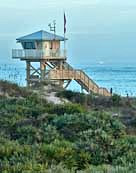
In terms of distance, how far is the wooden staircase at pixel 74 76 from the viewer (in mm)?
47094

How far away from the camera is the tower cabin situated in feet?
156

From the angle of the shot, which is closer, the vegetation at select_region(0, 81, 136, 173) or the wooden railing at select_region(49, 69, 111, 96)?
the vegetation at select_region(0, 81, 136, 173)

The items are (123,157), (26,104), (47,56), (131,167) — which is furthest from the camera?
(47,56)

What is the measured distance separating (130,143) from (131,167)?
3.59 metres

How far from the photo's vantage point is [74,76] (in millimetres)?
47594

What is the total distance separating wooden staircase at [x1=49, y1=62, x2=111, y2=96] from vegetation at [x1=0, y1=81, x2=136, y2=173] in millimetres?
26489

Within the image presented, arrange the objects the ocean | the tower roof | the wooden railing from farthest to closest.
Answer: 1. the tower roof
2. the wooden railing
3. the ocean

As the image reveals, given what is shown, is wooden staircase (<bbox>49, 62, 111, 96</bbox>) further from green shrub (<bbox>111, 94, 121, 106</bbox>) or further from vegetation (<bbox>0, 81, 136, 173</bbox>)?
vegetation (<bbox>0, 81, 136, 173</bbox>)

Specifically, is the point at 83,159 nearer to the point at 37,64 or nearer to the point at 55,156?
the point at 55,156

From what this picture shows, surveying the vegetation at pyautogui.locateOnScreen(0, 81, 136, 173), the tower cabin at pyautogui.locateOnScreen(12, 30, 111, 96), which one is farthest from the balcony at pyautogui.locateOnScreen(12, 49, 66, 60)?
the vegetation at pyautogui.locateOnScreen(0, 81, 136, 173)

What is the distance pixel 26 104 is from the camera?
18750mm

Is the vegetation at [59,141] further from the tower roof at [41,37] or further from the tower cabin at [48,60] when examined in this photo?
the tower roof at [41,37]

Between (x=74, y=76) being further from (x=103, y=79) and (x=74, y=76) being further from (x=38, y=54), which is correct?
(x=103, y=79)

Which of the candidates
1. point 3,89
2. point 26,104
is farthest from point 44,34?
point 26,104
